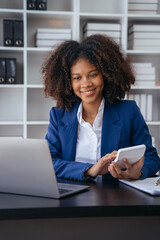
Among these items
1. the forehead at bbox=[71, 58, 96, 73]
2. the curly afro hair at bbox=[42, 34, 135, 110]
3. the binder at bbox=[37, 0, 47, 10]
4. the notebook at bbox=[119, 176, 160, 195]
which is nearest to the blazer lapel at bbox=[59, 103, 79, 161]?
the curly afro hair at bbox=[42, 34, 135, 110]

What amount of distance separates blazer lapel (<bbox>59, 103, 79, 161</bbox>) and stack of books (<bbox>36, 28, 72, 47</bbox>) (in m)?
1.67

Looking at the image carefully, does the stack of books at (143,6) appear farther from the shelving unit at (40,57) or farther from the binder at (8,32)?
the binder at (8,32)

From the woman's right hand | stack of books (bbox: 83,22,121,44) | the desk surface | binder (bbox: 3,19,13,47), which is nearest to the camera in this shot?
the desk surface

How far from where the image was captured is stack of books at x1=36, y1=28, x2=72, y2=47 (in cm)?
328

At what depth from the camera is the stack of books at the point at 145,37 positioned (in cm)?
336

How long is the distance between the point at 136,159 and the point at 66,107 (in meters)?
0.67

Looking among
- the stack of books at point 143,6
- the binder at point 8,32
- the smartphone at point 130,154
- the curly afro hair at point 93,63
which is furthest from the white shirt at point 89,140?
the stack of books at point 143,6

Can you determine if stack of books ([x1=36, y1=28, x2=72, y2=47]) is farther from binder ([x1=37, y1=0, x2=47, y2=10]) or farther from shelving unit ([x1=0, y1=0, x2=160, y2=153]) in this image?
binder ([x1=37, y1=0, x2=47, y2=10])

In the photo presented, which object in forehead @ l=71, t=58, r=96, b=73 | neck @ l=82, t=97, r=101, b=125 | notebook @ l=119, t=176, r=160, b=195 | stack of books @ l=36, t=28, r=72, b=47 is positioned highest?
stack of books @ l=36, t=28, r=72, b=47

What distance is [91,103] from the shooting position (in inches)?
73.7

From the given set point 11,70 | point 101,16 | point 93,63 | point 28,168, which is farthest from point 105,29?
point 28,168

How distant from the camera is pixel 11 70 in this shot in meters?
3.22

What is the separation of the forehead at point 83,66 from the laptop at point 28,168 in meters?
0.79

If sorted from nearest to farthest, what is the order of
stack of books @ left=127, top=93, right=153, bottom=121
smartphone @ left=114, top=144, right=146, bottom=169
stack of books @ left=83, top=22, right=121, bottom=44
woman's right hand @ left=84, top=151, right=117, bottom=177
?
smartphone @ left=114, top=144, right=146, bottom=169 → woman's right hand @ left=84, top=151, right=117, bottom=177 → stack of books @ left=83, top=22, right=121, bottom=44 → stack of books @ left=127, top=93, right=153, bottom=121
